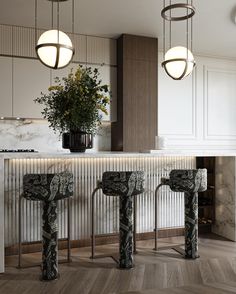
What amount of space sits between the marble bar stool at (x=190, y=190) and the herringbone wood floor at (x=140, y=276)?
16 centimetres

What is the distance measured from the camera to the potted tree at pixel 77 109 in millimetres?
3240

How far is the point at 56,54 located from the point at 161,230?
245cm

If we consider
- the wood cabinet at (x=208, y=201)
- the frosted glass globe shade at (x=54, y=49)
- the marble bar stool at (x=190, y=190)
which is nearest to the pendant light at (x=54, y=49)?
the frosted glass globe shade at (x=54, y=49)

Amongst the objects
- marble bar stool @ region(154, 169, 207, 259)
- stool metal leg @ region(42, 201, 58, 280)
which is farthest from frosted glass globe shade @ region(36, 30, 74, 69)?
marble bar stool @ region(154, 169, 207, 259)

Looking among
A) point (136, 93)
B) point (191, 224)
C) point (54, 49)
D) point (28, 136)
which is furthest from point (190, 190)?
point (28, 136)

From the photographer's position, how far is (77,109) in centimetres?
322

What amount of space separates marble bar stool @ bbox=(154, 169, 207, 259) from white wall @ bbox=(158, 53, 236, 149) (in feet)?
7.28

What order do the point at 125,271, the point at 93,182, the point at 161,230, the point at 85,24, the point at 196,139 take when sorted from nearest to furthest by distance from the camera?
the point at 125,271, the point at 93,182, the point at 161,230, the point at 85,24, the point at 196,139

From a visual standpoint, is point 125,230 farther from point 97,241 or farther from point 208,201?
point 208,201

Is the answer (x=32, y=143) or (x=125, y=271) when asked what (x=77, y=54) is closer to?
(x=32, y=143)

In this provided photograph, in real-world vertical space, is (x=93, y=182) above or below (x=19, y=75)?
below

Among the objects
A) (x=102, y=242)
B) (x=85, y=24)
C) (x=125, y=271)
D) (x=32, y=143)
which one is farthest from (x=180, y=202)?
(x=85, y=24)

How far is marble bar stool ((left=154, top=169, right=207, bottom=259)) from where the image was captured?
3.28 meters

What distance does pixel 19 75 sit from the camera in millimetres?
4645
